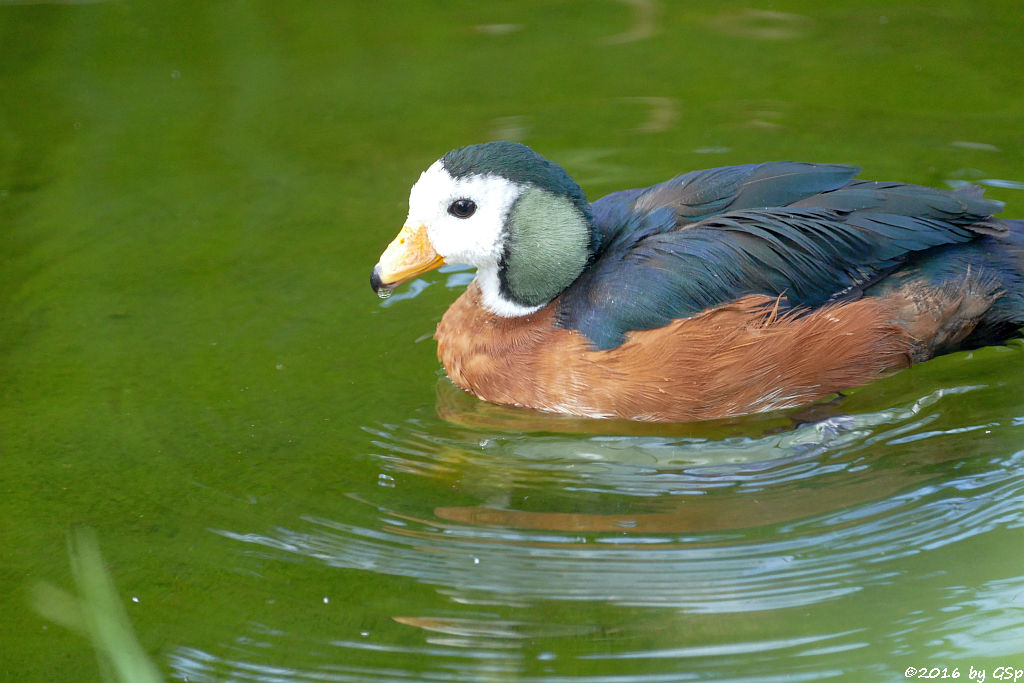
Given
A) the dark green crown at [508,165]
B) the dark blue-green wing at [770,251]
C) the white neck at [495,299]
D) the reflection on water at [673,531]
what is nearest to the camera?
the reflection on water at [673,531]

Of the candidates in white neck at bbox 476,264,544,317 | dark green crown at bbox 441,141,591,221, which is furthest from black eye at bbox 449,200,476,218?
white neck at bbox 476,264,544,317

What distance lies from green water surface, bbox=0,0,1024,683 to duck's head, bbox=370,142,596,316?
66 centimetres

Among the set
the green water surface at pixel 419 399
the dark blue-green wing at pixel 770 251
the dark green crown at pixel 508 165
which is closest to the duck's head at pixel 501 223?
the dark green crown at pixel 508 165

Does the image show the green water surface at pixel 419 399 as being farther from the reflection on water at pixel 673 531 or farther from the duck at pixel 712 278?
the duck at pixel 712 278

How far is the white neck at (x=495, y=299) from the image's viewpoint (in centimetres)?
544

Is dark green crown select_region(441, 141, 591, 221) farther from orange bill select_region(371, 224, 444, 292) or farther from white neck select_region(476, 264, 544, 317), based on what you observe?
white neck select_region(476, 264, 544, 317)

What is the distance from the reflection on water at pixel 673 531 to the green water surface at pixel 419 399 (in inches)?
0.6

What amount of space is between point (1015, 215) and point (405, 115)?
406cm

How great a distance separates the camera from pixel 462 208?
205 inches

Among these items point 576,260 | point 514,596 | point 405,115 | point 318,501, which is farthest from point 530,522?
point 405,115

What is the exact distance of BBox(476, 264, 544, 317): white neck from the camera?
5441 mm

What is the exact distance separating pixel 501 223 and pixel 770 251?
1.20 meters

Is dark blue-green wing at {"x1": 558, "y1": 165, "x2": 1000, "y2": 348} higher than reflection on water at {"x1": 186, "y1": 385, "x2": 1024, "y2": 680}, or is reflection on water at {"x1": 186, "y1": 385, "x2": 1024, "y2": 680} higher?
dark blue-green wing at {"x1": 558, "y1": 165, "x2": 1000, "y2": 348}

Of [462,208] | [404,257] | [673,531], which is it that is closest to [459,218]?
[462,208]
